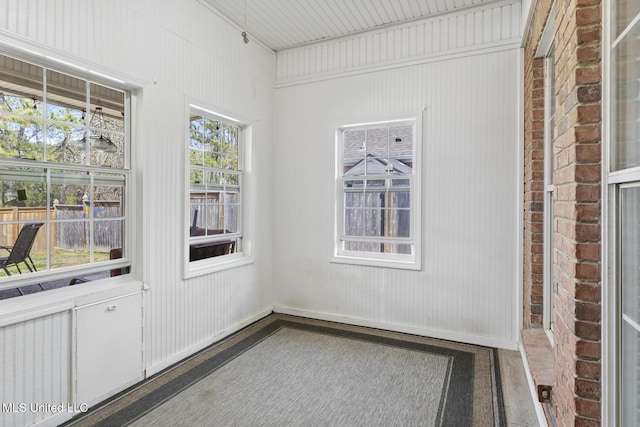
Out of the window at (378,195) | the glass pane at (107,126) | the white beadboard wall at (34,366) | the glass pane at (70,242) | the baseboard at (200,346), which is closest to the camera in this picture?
the white beadboard wall at (34,366)

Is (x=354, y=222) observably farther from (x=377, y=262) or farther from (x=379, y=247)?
(x=377, y=262)

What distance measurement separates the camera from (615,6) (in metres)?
1.39

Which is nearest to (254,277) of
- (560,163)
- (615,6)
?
(560,163)

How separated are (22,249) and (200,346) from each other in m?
1.74

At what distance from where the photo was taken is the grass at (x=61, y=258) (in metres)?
2.29

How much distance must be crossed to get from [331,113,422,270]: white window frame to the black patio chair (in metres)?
2.84

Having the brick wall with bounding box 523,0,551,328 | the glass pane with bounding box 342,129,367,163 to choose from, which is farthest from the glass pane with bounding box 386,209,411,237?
the brick wall with bounding box 523,0,551,328

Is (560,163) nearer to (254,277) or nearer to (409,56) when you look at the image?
(409,56)

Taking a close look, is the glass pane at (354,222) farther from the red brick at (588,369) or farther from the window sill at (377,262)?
the red brick at (588,369)

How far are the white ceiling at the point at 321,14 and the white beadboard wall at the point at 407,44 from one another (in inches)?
4.0

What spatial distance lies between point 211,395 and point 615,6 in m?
3.18

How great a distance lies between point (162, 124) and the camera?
119 inches

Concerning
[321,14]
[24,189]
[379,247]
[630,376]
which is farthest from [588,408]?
[321,14]

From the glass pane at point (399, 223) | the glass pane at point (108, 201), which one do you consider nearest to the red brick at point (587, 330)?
the glass pane at point (399, 223)
